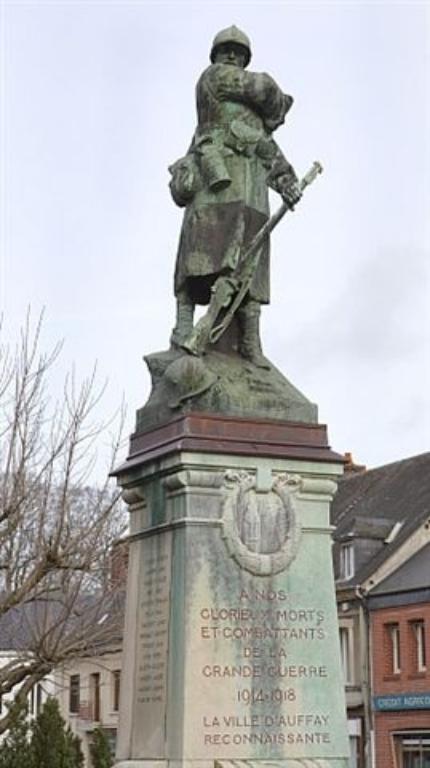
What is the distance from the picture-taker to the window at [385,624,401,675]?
115 ft

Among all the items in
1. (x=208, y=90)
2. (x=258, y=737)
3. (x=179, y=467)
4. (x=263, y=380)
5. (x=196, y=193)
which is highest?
(x=208, y=90)

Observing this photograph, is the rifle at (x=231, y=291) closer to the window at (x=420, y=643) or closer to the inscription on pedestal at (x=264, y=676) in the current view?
the inscription on pedestal at (x=264, y=676)

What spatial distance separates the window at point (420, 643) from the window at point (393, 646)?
2.02ft

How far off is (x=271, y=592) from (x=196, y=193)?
3310mm

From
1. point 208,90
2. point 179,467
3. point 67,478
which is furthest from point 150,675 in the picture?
point 67,478

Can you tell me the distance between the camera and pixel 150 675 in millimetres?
10094

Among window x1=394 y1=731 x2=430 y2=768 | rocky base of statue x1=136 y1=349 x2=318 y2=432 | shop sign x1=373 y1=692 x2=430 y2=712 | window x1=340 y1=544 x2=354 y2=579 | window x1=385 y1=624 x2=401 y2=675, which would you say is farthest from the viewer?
window x1=340 y1=544 x2=354 y2=579

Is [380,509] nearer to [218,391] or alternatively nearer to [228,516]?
[218,391]

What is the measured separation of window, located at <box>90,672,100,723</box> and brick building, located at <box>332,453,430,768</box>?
1405 centimetres

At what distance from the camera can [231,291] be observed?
36.0 feet

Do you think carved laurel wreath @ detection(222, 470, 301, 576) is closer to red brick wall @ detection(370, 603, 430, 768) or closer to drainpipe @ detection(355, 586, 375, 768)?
red brick wall @ detection(370, 603, 430, 768)

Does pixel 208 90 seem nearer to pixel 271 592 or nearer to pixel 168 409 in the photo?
pixel 168 409

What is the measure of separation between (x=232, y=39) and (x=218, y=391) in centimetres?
307

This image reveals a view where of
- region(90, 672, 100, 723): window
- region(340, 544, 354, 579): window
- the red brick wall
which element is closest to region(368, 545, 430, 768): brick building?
the red brick wall
